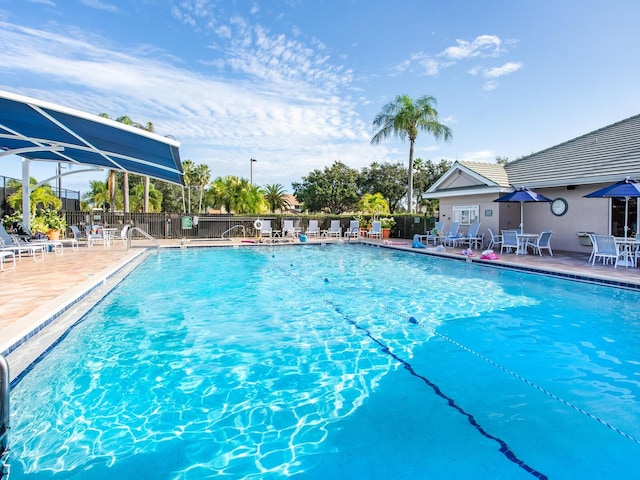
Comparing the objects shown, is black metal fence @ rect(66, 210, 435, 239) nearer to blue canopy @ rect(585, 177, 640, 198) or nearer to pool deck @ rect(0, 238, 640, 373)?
pool deck @ rect(0, 238, 640, 373)

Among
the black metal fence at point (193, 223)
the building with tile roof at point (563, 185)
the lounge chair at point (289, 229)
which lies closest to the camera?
the building with tile roof at point (563, 185)

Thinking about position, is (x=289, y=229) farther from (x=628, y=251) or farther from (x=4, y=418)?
(x=4, y=418)

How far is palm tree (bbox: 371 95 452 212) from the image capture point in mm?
23984

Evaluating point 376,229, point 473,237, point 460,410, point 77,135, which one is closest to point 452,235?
point 473,237

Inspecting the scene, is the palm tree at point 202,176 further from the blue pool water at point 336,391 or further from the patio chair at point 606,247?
the patio chair at point 606,247

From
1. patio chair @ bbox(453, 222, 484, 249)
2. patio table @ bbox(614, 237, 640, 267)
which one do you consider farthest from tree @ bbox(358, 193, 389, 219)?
patio table @ bbox(614, 237, 640, 267)

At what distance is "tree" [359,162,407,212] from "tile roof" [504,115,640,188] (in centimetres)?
2711

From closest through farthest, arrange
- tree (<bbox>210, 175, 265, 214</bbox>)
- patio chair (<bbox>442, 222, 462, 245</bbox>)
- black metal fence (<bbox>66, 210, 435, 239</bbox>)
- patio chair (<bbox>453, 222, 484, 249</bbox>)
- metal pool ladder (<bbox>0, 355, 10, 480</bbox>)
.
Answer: metal pool ladder (<bbox>0, 355, 10, 480</bbox>) < patio chair (<bbox>453, 222, 484, 249</bbox>) < patio chair (<bbox>442, 222, 462, 245</bbox>) < black metal fence (<bbox>66, 210, 435, 239</bbox>) < tree (<bbox>210, 175, 265, 214</bbox>)

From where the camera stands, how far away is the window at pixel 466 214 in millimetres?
17031

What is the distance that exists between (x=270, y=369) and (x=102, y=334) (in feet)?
9.36

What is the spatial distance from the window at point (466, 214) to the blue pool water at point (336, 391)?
972 centimetres

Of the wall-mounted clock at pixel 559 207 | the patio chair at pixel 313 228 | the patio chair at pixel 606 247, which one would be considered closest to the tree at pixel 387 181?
the patio chair at pixel 313 228

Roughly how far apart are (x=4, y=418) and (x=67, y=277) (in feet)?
18.6

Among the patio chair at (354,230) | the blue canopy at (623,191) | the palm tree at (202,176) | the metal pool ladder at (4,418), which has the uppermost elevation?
the palm tree at (202,176)
